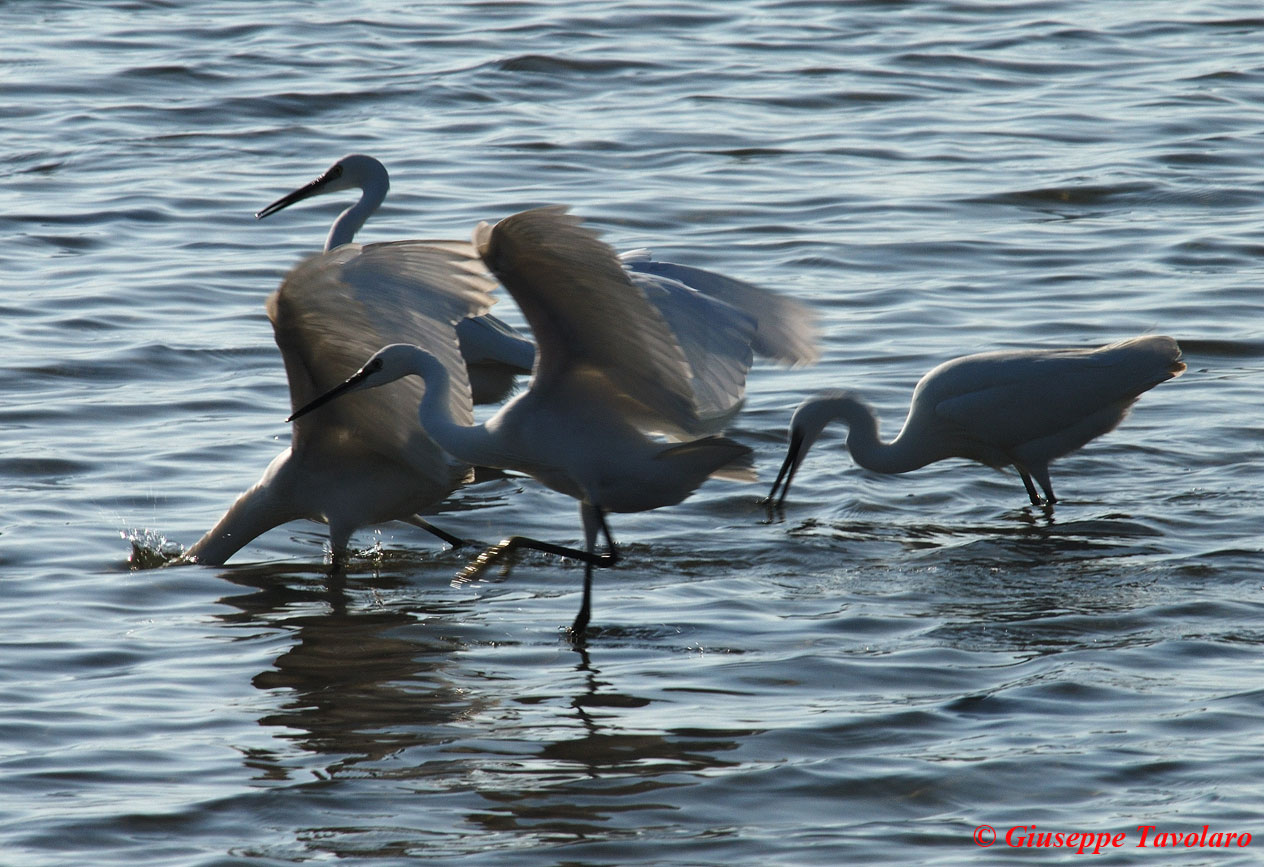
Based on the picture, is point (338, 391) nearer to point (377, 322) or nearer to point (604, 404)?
point (377, 322)

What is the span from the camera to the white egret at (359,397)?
6.69 meters

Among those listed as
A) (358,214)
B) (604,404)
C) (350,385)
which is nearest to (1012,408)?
(604,404)

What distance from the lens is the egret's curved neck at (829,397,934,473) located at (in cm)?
809

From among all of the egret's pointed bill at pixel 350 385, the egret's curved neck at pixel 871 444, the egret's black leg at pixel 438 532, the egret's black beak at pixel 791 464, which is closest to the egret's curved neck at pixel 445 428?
the egret's pointed bill at pixel 350 385

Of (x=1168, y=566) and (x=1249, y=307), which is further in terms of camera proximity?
(x=1249, y=307)

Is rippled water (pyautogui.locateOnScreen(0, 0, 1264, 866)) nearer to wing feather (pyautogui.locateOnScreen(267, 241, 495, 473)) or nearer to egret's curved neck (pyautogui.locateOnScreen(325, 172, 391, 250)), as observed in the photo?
wing feather (pyautogui.locateOnScreen(267, 241, 495, 473))

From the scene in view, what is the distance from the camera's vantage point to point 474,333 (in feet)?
28.0

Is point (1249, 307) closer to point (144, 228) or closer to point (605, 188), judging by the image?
point (605, 188)

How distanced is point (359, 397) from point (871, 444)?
7.77ft

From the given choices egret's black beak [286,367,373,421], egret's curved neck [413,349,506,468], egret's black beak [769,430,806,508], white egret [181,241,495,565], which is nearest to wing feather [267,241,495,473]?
white egret [181,241,495,565]

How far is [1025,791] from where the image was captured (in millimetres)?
5102

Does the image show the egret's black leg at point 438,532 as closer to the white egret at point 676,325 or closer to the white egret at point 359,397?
the white egret at point 359,397

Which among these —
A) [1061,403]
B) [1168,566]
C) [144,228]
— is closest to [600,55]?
[144,228]

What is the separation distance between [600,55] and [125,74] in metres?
4.42
